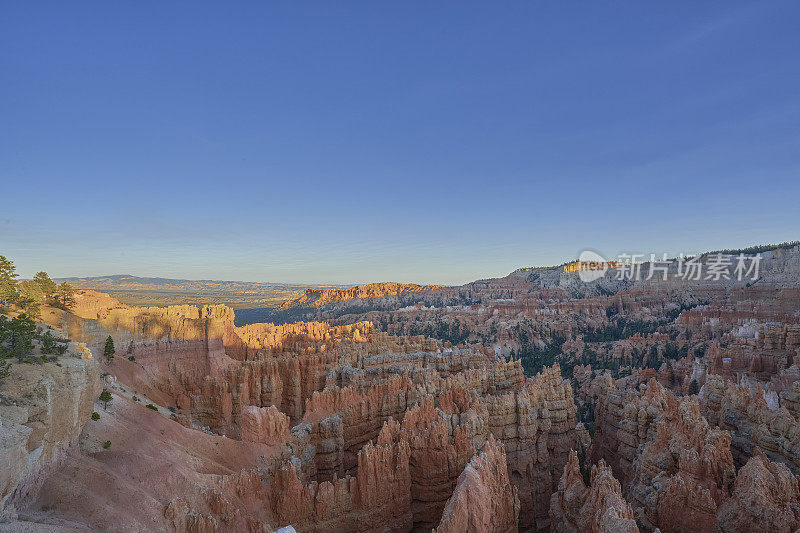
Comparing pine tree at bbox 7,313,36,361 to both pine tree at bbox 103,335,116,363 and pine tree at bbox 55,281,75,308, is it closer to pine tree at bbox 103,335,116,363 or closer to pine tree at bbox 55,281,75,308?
pine tree at bbox 103,335,116,363

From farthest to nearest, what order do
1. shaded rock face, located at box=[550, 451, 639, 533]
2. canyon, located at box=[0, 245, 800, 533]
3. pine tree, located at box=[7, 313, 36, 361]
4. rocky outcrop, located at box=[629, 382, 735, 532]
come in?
1. rocky outcrop, located at box=[629, 382, 735, 532]
2. pine tree, located at box=[7, 313, 36, 361]
3. shaded rock face, located at box=[550, 451, 639, 533]
4. canyon, located at box=[0, 245, 800, 533]

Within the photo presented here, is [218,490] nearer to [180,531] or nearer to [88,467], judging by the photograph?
[180,531]

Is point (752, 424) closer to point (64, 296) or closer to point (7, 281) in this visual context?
point (7, 281)

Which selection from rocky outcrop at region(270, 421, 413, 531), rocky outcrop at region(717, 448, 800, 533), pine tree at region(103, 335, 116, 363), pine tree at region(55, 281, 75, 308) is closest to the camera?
rocky outcrop at region(717, 448, 800, 533)

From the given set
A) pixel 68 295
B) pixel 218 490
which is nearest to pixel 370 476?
pixel 218 490

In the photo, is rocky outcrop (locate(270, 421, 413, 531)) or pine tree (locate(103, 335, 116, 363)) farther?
pine tree (locate(103, 335, 116, 363))

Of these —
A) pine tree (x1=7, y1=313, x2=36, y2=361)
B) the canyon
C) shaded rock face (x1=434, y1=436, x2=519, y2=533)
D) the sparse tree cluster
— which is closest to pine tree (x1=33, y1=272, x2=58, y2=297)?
the sparse tree cluster

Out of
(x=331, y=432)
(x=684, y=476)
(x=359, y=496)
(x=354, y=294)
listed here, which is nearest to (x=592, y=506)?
(x=684, y=476)
